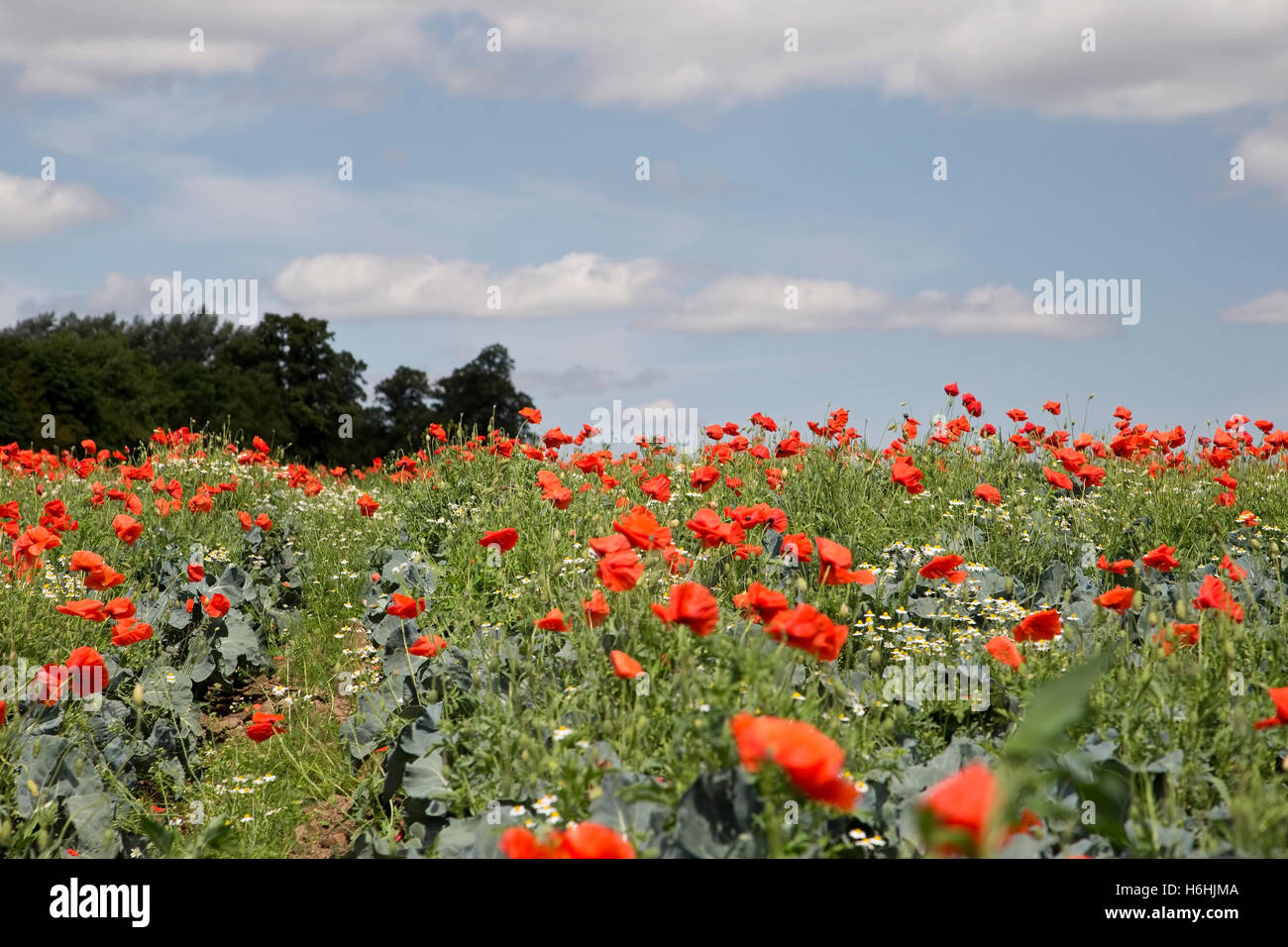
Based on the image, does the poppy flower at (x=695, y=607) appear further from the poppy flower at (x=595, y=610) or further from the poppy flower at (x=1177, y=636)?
the poppy flower at (x=1177, y=636)

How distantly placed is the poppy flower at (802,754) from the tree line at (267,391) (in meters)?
41.1

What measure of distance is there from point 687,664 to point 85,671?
109 inches

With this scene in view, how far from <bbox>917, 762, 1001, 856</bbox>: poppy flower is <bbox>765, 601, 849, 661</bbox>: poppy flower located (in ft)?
4.05

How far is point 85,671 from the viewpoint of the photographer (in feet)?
14.0

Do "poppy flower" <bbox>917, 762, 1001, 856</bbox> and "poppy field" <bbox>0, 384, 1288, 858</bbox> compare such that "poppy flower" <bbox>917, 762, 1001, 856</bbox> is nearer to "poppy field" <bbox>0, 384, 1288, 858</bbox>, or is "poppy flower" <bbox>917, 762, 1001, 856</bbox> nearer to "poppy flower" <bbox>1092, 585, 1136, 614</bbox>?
"poppy field" <bbox>0, 384, 1288, 858</bbox>

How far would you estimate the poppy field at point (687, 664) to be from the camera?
2752 mm

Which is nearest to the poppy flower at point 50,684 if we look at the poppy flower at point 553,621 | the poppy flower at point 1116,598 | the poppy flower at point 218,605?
the poppy flower at point 218,605

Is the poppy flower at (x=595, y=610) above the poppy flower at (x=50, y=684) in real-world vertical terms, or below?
above

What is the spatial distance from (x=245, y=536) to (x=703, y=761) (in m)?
6.42

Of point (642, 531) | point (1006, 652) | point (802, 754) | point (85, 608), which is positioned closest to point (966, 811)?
point (802, 754)

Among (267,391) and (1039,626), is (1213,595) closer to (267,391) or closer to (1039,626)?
(1039,626)

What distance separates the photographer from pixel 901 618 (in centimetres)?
496

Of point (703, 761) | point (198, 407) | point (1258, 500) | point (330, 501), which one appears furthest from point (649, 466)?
point (198, 407)

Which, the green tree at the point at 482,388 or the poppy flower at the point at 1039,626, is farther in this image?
the green tree at the point at 482,388
